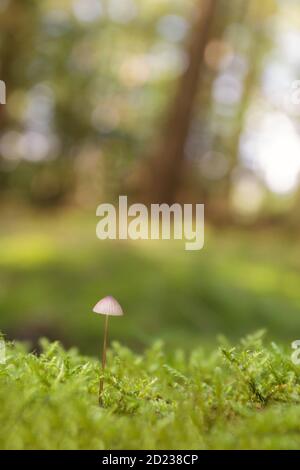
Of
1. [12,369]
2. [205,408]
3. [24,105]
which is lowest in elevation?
[205,408]

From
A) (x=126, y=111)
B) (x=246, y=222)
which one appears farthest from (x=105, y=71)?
(x=246, y=222)

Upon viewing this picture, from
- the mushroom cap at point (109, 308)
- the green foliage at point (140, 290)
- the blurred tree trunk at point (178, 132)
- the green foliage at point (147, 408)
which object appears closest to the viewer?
the green foliage at point (147, 408)

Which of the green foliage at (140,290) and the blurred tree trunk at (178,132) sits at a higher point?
the blurred tree trunk at (178,132)

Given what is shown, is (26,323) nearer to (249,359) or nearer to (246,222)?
(249,359)

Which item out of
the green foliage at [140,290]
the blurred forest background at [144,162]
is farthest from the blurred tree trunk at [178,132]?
the green foliage at [140,290]

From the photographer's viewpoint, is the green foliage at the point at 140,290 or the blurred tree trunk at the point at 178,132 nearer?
the green foliage at the point at 140,290

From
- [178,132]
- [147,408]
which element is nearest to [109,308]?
[147,408]

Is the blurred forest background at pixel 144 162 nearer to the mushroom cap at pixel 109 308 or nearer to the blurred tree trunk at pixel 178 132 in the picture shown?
the blurred tree trunk at pixel 178 132
